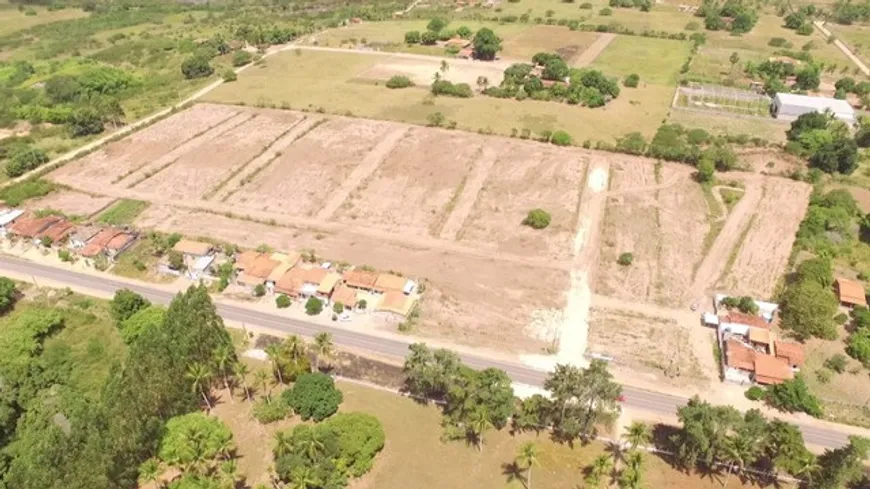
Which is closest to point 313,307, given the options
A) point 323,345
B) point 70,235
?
point 323,345

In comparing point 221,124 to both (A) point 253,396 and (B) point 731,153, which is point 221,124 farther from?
(B) point 731,153

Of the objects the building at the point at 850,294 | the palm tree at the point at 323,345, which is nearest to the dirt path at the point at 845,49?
the building at the point at 850,294

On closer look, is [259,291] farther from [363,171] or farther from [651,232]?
[651,232]

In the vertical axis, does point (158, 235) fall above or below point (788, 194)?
above

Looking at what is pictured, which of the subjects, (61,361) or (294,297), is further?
(294,297)

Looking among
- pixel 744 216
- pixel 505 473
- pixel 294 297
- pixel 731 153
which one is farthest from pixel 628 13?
pixel 505 473

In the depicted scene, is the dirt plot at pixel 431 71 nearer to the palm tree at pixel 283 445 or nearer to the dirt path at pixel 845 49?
the dirt path at pixel 845 49

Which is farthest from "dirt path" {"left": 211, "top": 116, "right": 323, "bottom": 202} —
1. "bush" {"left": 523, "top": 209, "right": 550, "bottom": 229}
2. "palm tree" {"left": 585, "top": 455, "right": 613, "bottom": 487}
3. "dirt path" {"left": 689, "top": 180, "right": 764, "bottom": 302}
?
"dirt path" {"left": 689, "top": 180, "right": 764, "bottom": 302}

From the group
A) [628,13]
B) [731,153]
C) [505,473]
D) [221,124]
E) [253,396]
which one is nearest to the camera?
[505,473]
